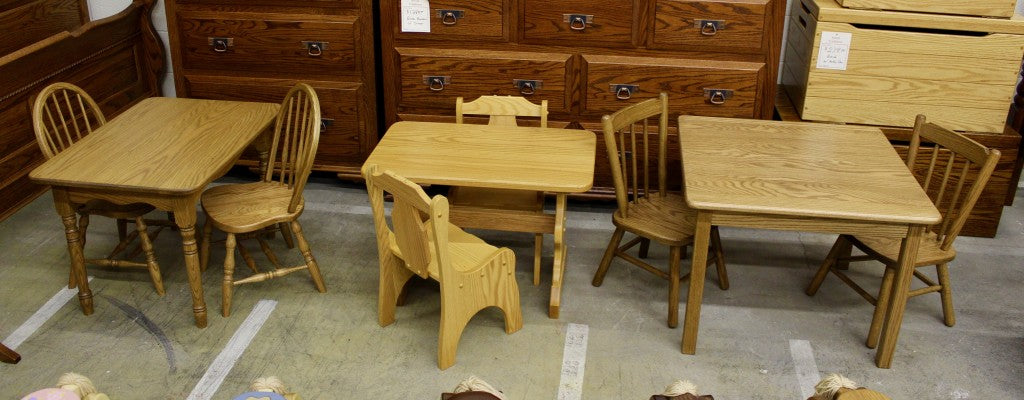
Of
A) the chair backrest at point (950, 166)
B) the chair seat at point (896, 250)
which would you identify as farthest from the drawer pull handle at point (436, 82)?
the chair backrest at point (950, 166)

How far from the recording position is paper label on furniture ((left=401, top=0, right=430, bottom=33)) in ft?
14.0

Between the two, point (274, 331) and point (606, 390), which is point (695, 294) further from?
point (274, 331)

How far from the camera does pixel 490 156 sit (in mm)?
3617

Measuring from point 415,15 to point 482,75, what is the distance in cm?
41

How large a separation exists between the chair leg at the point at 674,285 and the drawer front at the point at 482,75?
1085 mm

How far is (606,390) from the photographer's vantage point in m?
3.32

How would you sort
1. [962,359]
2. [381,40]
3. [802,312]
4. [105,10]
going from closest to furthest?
[962,359] → [802,312] → [381,40] → [105,10]

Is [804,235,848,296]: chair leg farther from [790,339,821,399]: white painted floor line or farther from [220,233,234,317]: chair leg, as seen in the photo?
[220,233,234,317]: chair leg

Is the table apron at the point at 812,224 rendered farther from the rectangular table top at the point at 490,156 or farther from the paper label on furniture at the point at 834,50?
the paper label on furniture at the point at 834,50

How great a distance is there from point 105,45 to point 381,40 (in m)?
1.59

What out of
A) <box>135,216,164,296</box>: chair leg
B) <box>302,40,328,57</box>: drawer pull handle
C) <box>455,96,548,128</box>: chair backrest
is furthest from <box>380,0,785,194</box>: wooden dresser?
<box>135,216,164,296</box>: chair leg

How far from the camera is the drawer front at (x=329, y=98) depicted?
180 inches

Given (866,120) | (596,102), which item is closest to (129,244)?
(596,102)

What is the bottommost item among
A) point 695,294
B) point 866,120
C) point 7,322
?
point 7,322
